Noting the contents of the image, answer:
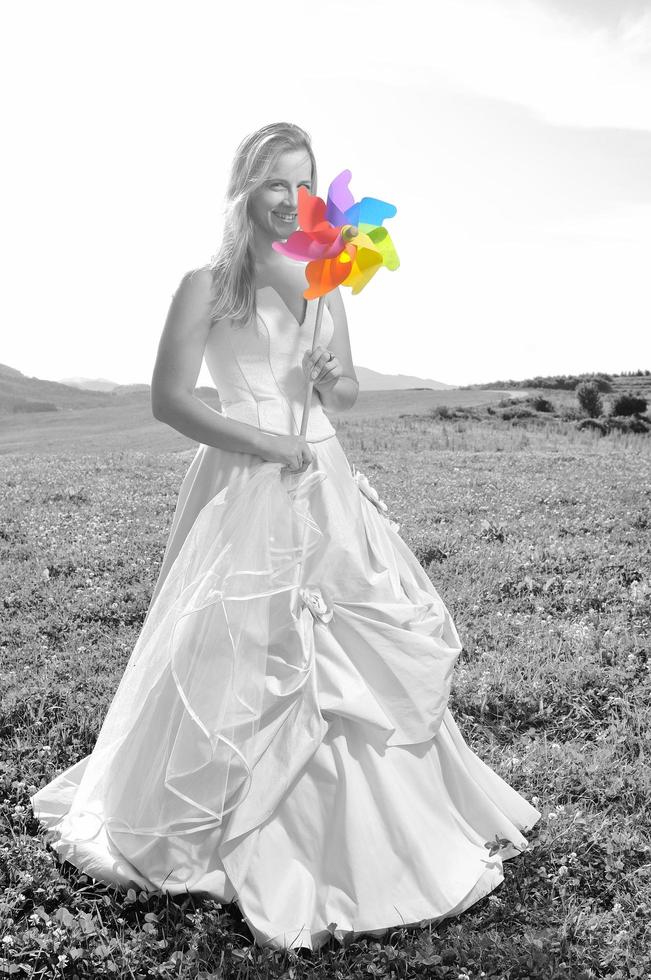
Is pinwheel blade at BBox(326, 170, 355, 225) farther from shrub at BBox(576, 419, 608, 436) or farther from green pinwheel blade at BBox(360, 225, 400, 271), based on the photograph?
shrub at BBox(576, 419, 608, 436)

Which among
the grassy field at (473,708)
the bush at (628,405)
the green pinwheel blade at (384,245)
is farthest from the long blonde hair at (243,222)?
the bush at (628,405)

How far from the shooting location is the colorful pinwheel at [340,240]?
3607 millimetres

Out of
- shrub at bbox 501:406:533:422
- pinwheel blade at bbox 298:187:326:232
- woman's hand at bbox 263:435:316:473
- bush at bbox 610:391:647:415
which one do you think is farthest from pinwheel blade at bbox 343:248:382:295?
bush at bbox 610:391:647:415

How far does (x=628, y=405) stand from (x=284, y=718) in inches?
1297

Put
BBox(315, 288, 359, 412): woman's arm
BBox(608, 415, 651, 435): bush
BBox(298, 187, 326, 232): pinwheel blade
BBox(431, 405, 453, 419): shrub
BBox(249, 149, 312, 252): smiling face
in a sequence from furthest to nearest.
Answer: BBox(431, 405, 453, 419): shrub < BBox(608, 415, 651, 435): bush < BBox(315, 288, 359, 412): woman's arm < BBox(249, 149, 312, 252): smiling face < BBox(298, 187, 326, 232): pinwheel blade

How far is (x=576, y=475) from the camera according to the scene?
50.2 feet

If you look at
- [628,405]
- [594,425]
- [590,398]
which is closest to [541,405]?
[590,398]

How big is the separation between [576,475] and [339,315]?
11806 mm

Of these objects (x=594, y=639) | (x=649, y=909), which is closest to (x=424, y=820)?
(x=649, y=909)

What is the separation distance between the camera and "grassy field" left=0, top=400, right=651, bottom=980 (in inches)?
144

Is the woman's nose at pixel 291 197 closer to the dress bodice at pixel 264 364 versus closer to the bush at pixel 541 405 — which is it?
the dress bodice at pixel 264 364

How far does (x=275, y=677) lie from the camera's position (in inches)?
149

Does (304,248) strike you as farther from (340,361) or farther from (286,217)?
(340,361)

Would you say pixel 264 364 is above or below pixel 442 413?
above
